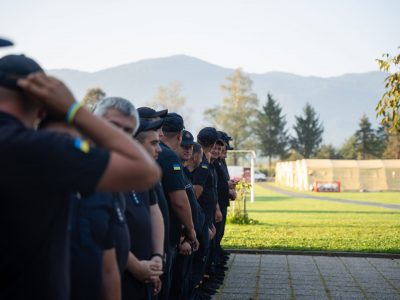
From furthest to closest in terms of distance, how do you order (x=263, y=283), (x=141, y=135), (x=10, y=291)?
(x=263, y=283) < (x=141, y=135) < (x=10, y=291)

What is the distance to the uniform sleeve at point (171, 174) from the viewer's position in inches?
194

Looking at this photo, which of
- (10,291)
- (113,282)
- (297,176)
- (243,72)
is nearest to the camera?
(10,291)

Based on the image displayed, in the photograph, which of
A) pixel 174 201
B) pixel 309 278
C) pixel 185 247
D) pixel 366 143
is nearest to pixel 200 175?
pixel 185 247

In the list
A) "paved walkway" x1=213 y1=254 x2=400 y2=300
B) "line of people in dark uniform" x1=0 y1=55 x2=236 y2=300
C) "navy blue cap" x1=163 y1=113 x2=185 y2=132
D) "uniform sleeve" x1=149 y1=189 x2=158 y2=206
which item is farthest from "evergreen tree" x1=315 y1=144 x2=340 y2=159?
"line of people in dark uniform" x1=0 y1=55 x2=236 y2=300

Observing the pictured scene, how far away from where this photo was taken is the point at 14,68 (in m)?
2.16

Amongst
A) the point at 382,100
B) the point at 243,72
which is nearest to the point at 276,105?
the point at 243,72

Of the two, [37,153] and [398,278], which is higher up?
[37,153]

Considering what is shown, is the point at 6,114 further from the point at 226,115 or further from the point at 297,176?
the point at 226,115

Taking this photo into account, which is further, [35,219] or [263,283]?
[263,283]

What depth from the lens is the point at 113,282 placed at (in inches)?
112

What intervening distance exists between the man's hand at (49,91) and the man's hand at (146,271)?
5.55 ft

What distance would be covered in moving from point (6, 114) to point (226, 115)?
293 ft

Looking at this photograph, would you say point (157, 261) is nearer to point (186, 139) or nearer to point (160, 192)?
point (160, 192)

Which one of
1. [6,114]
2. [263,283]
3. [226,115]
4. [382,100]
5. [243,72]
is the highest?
[243,72]
